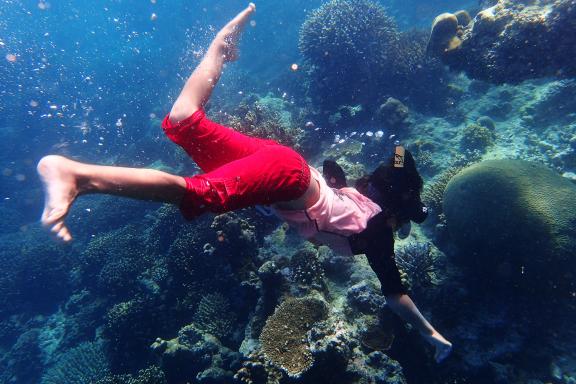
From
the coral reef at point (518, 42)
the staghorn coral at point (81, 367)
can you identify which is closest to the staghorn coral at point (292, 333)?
A: the staghorn coral at point (81, 367)

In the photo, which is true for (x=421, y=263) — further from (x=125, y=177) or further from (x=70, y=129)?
(x=70, y=129)

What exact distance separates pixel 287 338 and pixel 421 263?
254 cm

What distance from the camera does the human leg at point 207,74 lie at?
10.4 feet

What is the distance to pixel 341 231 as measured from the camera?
321 cm

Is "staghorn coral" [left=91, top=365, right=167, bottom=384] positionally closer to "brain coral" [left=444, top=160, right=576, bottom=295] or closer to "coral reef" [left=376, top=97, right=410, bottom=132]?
"brain coral" [left=444, top=160, right=576, bottom=295]

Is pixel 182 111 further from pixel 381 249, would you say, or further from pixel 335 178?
pixel 381 249

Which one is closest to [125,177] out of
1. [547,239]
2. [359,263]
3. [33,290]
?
[359,263]

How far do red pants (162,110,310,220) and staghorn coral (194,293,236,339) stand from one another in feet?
11.7

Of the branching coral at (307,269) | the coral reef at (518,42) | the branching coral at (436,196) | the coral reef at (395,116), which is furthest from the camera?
the coral reef at (395,116)

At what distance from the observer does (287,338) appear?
Answer: 4438 millimetres

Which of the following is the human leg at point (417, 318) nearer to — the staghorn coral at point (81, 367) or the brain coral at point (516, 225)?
the brain coral at point (516, 225)

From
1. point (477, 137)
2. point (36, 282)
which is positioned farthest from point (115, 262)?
point (477, 137)

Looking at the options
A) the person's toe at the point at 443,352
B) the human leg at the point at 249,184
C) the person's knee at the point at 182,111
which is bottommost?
the person's toe at the point at 443,352

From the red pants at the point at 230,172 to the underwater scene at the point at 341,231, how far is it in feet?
0.05
